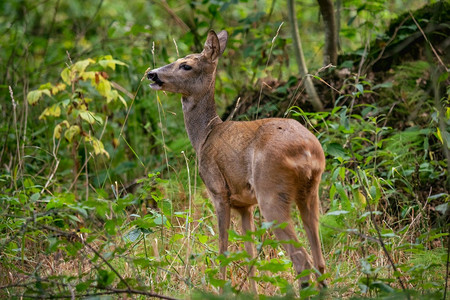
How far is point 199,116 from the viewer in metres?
5.25

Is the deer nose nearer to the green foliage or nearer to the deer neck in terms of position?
the green foliage

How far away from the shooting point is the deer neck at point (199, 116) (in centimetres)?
519

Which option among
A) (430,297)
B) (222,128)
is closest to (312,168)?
(222,128)

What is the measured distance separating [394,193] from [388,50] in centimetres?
216

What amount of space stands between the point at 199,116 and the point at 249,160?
969mm

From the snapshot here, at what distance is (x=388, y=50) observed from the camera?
7.35 m

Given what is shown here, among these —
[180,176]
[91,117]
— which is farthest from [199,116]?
[180,176]

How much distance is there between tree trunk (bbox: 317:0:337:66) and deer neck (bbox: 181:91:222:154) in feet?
8.22

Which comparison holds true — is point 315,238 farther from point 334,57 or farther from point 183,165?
point 334,57

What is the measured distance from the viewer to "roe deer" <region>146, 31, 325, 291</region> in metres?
4.12

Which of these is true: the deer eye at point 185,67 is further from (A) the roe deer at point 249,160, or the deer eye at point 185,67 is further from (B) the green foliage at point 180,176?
(B) the green foliage at point 180,176

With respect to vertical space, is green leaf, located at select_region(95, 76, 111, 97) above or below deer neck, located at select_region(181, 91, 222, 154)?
below

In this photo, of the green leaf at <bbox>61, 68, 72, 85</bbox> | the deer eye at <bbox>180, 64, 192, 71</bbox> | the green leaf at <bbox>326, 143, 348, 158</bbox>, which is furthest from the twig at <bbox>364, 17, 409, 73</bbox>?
the green leaf at <bbox>61, 68, 72, 85</bbox>

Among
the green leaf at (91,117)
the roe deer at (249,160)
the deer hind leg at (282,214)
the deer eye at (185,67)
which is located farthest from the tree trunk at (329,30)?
the deer hind leg at (282,214)
